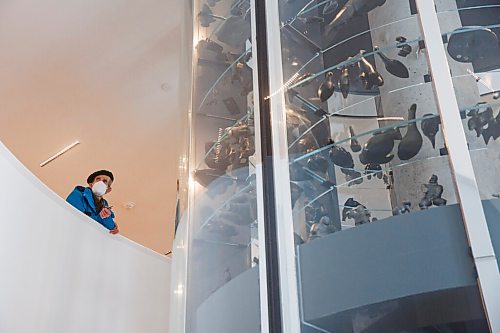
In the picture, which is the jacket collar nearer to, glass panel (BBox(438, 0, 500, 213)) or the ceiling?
the ceiling

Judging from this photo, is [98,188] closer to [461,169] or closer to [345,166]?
[345,166]

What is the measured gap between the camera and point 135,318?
4.64 m

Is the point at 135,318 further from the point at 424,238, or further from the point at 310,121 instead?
the point at 424,238

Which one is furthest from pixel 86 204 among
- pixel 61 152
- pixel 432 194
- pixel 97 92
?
pixel 432 194

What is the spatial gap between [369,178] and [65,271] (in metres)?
2.24

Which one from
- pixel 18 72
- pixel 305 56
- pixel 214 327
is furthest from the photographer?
pixel 18 72

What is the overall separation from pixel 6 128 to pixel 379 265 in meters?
5.22

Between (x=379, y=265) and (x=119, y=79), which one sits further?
(x=119, y=79)

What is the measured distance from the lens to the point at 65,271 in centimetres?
420

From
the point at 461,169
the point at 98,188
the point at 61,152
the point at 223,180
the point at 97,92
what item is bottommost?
the point at 461,169

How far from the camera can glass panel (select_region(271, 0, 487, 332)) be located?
2186 millimetres

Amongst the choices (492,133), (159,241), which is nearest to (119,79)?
(159,241)

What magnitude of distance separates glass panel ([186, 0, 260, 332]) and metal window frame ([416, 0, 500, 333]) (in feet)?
2.72

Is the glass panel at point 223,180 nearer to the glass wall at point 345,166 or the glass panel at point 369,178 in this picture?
the glass wall at point 345,166
